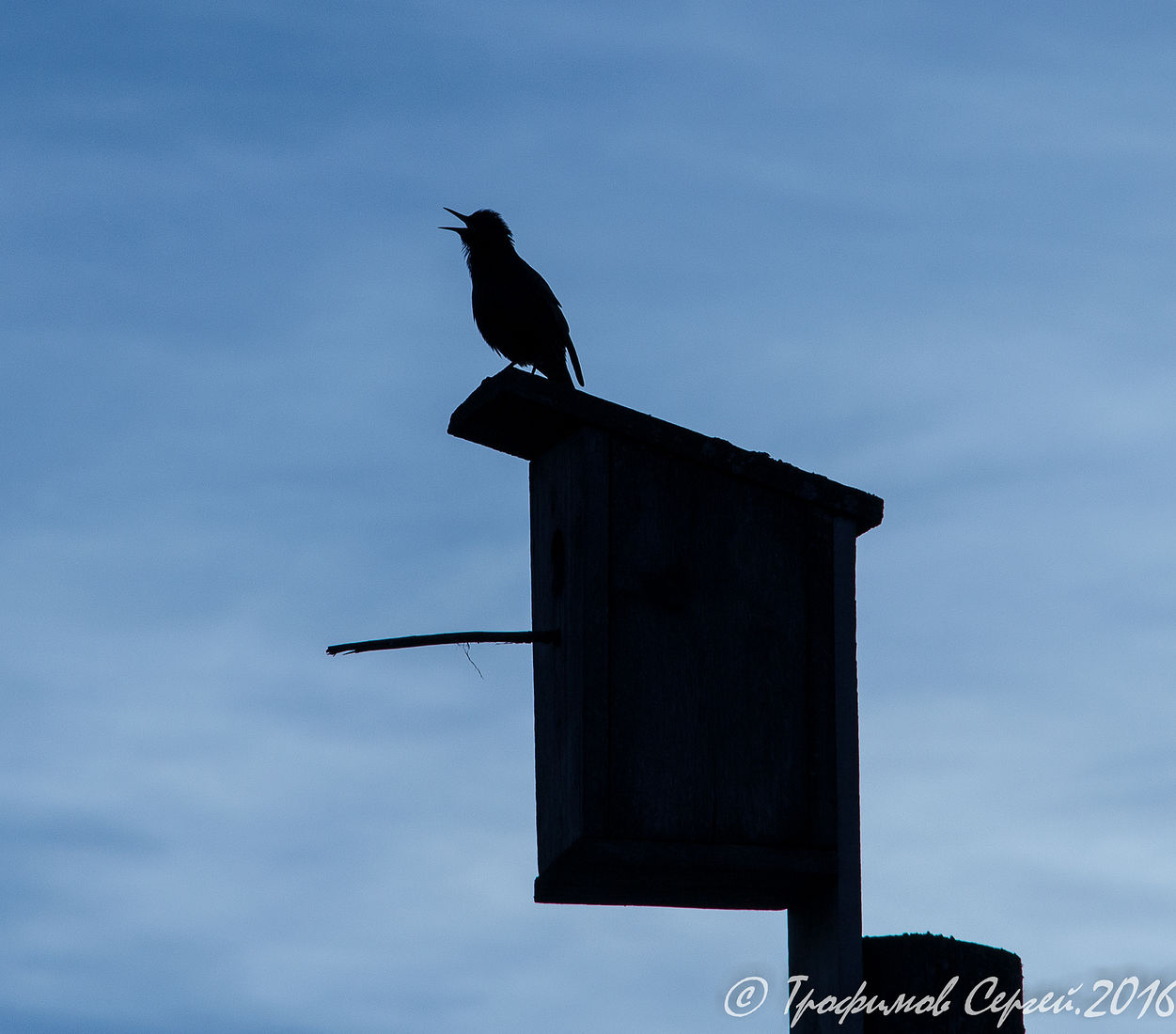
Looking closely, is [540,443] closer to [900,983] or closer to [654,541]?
[654,541]

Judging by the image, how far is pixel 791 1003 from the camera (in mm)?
4590

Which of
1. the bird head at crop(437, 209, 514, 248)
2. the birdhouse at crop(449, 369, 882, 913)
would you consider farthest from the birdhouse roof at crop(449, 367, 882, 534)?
the bird head at crop(437, 209, 514, 248)

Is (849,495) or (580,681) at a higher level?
(849,495)

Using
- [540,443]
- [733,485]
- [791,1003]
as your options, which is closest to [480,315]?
[540,443]

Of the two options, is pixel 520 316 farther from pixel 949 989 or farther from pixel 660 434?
pixel 949 989

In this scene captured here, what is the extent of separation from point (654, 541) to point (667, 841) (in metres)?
0.87

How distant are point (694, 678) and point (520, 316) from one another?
2.42m

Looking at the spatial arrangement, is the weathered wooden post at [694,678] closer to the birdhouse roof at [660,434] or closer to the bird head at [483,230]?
the birdhouse roof at [660,434]

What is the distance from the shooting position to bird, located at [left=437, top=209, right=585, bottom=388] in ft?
22.4

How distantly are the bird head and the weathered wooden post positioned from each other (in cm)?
225

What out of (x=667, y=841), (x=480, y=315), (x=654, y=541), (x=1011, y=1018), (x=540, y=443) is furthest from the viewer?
(x=480, y=315)

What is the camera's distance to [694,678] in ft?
15.8

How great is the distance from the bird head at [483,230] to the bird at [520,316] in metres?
0.17

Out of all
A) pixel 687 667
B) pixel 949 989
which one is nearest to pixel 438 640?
pixel 687 667
